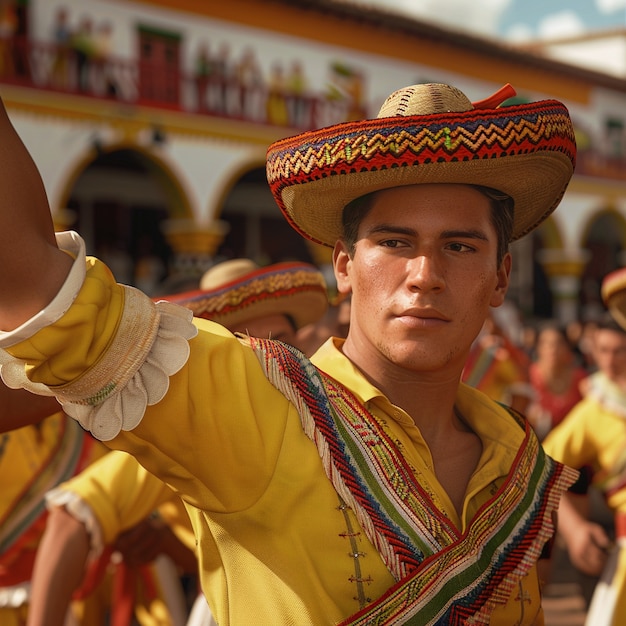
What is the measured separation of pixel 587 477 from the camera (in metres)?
3.70

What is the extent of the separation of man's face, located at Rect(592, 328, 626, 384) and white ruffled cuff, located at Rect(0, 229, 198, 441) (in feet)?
12.0

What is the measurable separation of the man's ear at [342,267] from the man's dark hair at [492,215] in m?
0.03

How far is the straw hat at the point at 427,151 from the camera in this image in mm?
1776

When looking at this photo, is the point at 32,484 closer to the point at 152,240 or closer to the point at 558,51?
the point at 152,240

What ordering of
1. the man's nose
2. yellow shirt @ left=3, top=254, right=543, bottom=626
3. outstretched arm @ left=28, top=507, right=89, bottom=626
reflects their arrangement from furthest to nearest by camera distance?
outstretched arm @ left=28, top=507, right=89, bottom=626
the man's nose
yellow shirt @ left=3, top=254, right=543, bottom=626

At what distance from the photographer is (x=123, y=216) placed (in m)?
19.8

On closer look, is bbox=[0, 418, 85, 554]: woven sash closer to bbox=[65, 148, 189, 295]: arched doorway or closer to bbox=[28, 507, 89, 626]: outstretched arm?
bbox=[28, 507, 89, 626]: outstretched arm

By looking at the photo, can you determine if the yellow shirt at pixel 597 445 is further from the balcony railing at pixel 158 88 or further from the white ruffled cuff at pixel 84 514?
the balcony railing at pixel 158 88

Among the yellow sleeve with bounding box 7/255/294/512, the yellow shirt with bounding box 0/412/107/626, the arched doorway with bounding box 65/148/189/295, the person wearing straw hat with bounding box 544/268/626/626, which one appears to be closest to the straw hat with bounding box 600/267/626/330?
the person wearing straw hat with bounding box 544/268/626/626

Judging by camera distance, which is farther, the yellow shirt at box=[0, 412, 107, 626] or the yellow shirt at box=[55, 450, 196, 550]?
the yellow shirt at box=[0, 412, 107, 626]

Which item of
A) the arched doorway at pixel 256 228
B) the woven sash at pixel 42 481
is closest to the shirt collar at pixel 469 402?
the woven sash at pixel 42 481

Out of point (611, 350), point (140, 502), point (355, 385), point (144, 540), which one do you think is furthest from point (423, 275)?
point (611, 350)

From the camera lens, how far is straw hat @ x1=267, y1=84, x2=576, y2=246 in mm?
1776

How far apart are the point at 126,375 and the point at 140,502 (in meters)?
1.76
